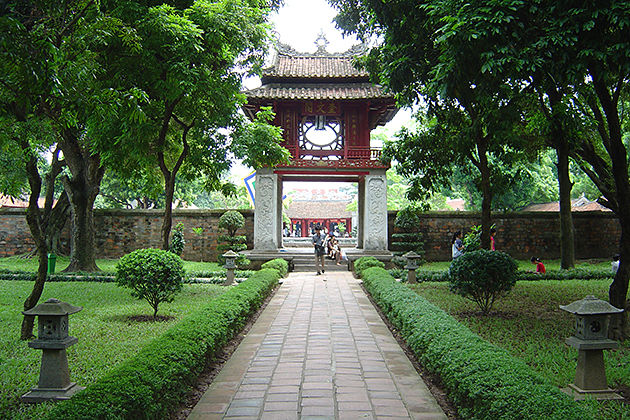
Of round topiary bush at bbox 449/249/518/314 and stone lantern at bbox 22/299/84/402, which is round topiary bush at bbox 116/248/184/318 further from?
round topiary bush at bbox 449/249/518/314

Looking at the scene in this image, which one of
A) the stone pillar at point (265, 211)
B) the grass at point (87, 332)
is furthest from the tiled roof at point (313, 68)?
the grass at point (87, 332)

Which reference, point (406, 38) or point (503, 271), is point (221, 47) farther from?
point (503, 271)

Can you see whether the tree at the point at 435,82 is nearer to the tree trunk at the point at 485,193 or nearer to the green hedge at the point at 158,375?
the tree trunk at the point at 485,193

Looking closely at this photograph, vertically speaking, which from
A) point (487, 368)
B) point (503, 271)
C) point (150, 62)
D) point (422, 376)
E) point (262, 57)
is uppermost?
point (262, 57)

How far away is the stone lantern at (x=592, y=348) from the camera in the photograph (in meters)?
3.99

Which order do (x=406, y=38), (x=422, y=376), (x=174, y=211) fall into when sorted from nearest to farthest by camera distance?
(x=422, y=376), (x=406, y=38), (x=174, y=211)

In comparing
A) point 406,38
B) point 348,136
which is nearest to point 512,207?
point 348,136

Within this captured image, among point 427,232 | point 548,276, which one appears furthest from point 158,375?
point 427,232

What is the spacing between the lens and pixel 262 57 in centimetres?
1085

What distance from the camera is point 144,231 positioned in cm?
1983

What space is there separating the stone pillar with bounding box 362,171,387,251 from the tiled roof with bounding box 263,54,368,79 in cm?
411

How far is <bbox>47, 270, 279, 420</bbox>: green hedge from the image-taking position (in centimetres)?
307

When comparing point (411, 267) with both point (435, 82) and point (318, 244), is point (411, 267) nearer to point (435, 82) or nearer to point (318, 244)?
point (318, 244)

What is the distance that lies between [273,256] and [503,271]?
372 inches
